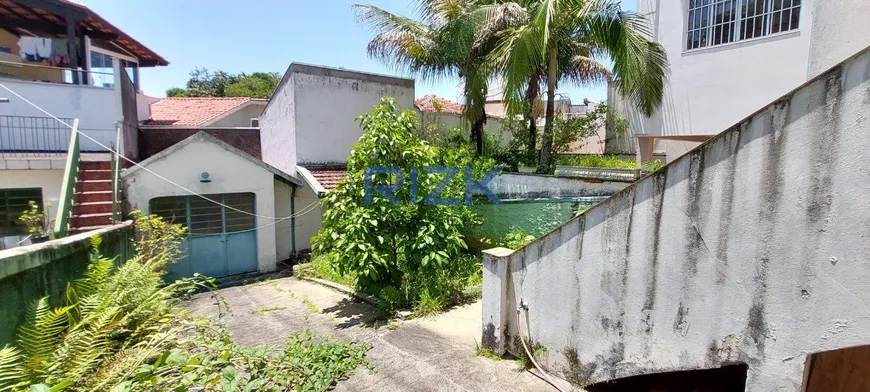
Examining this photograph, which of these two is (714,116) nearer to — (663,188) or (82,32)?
(663,188)

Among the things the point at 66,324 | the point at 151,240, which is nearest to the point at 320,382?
the point at 66,324

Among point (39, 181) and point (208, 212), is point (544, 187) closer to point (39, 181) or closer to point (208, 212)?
point (208, 212)

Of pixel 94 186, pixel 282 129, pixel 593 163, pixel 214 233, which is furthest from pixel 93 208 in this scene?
pixel 593 163

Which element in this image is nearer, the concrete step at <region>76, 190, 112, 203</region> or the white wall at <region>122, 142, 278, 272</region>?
the concrete step at <region>76, 190, 112, 203</region>

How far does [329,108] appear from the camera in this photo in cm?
1238

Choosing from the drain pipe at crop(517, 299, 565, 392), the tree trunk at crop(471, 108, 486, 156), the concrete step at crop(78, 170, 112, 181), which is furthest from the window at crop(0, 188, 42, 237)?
the tree trunk at crop(471, 108, 486, 156)

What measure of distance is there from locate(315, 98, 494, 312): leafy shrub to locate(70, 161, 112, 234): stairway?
4710 millimetres

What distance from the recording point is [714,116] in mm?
10000

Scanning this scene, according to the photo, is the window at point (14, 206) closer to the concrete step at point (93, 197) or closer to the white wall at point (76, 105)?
the concrete step at point (93, 197)

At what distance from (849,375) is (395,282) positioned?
18.7ft

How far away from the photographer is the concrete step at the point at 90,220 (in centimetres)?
756

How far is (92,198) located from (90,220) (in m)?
0.81

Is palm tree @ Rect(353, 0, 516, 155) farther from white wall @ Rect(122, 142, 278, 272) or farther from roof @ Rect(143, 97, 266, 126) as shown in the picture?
roof @ Rect(143, 97, 266, 126)

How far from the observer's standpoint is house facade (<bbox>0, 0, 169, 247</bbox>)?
841 cm
